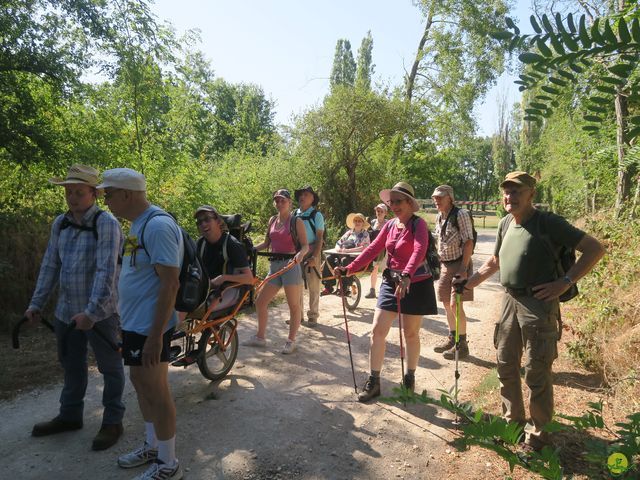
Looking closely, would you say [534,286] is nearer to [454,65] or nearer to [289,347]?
[289,347]

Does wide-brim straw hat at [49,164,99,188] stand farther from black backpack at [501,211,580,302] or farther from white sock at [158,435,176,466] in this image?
black backpack at [501,211,580,302]

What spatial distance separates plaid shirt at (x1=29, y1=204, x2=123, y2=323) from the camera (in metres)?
3.37

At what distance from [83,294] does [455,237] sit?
4.04 m

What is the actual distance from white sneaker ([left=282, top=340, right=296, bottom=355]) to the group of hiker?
142 centimetres

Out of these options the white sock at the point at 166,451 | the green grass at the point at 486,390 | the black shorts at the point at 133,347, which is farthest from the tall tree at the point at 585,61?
the green grass at the point at 486,390

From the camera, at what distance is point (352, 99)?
14703 mm

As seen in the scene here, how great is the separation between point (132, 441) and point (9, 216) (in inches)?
207

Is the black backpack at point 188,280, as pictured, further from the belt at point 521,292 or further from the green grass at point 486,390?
the green grass at point 486,390

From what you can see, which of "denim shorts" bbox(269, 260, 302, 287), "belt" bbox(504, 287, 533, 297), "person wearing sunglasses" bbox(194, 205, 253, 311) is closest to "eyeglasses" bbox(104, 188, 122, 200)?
"person wearing sunglasses" bbox(194, 205, 253, 311)

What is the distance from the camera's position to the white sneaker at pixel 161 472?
3.02 meters

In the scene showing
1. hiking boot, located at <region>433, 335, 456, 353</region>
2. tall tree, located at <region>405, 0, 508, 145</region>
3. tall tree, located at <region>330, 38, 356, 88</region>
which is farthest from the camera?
tall tree, located at <region>330, 38, 356, 88</region>

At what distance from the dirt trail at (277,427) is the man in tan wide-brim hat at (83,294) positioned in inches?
9.3

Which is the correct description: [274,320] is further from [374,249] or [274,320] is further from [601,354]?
[601,354]

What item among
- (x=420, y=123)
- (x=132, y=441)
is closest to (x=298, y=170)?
(x=420, y=123)
